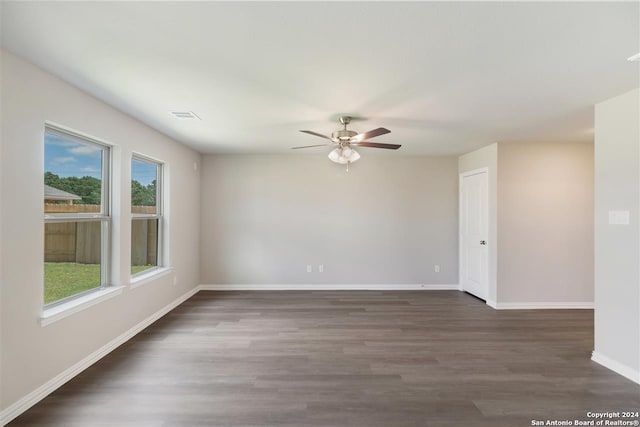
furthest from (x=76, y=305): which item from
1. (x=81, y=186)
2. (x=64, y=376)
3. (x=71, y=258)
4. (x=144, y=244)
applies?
(x=144, y=244)

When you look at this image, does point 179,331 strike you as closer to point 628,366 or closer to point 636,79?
point 628,366

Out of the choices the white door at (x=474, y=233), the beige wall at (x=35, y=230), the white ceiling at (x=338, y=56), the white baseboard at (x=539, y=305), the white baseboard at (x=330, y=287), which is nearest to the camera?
the white ceiling at (x=338, y=56)

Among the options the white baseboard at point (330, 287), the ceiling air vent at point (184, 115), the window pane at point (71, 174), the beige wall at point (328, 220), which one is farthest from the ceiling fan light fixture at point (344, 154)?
the white baseboard at point (330, 287)

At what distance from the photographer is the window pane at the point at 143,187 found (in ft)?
12.0

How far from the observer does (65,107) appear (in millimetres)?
2404

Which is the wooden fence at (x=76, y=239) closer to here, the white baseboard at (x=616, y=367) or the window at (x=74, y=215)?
the window at (x=74, y=215)

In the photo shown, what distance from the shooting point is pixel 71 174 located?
262 cm

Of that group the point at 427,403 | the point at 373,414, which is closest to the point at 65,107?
the point at 373,414

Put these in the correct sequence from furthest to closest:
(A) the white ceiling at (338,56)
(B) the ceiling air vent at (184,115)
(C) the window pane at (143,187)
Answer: (C) the window pane at (143,187), (B) the ceiling air vent at (184,115), (A) the white ceiling at (338,56)

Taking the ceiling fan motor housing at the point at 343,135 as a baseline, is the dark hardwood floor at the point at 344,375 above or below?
below

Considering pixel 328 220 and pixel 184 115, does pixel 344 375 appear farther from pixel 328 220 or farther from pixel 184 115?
pixel 328 220

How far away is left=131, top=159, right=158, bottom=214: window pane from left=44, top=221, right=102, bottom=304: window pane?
0.71 metres

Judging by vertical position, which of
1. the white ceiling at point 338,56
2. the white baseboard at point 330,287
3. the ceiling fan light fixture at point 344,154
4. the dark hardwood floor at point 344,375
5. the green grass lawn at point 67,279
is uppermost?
the white ceiling at point 338,56

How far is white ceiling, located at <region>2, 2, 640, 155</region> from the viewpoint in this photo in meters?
1.54
